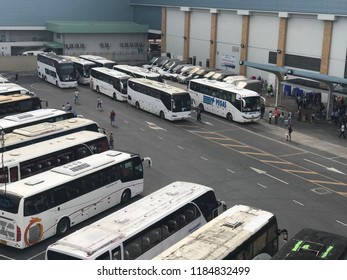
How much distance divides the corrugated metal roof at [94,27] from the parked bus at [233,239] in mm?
66452

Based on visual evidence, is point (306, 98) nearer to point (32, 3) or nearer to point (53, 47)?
point (53, 47)

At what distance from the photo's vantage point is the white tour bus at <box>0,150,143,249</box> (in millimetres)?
21750

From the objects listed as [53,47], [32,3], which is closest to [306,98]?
[53,47]

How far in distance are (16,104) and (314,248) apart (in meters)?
31.1

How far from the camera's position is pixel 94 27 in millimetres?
83125

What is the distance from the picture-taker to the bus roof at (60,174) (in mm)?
22297

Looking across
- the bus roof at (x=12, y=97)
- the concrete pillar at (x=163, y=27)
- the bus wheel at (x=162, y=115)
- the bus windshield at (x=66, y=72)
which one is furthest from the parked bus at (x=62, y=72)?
the concrete pillar at (x=163, y=27)

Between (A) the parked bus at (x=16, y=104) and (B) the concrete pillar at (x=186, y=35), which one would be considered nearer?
(A) the parked bus at (x=16, y=104)

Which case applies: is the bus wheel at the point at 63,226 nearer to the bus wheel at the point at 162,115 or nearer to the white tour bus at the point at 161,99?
the white tour bus at the point at 161,99

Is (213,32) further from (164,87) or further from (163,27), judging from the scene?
(164,87)

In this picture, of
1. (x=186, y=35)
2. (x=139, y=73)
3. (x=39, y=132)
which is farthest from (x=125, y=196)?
(x=186, y=35)

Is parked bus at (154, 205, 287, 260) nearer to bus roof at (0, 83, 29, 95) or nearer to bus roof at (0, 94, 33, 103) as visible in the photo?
bus roof at (0, 94, 33, 103)

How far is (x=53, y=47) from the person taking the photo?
268ft

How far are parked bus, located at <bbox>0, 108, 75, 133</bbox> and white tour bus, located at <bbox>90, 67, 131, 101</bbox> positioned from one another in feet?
51.1
